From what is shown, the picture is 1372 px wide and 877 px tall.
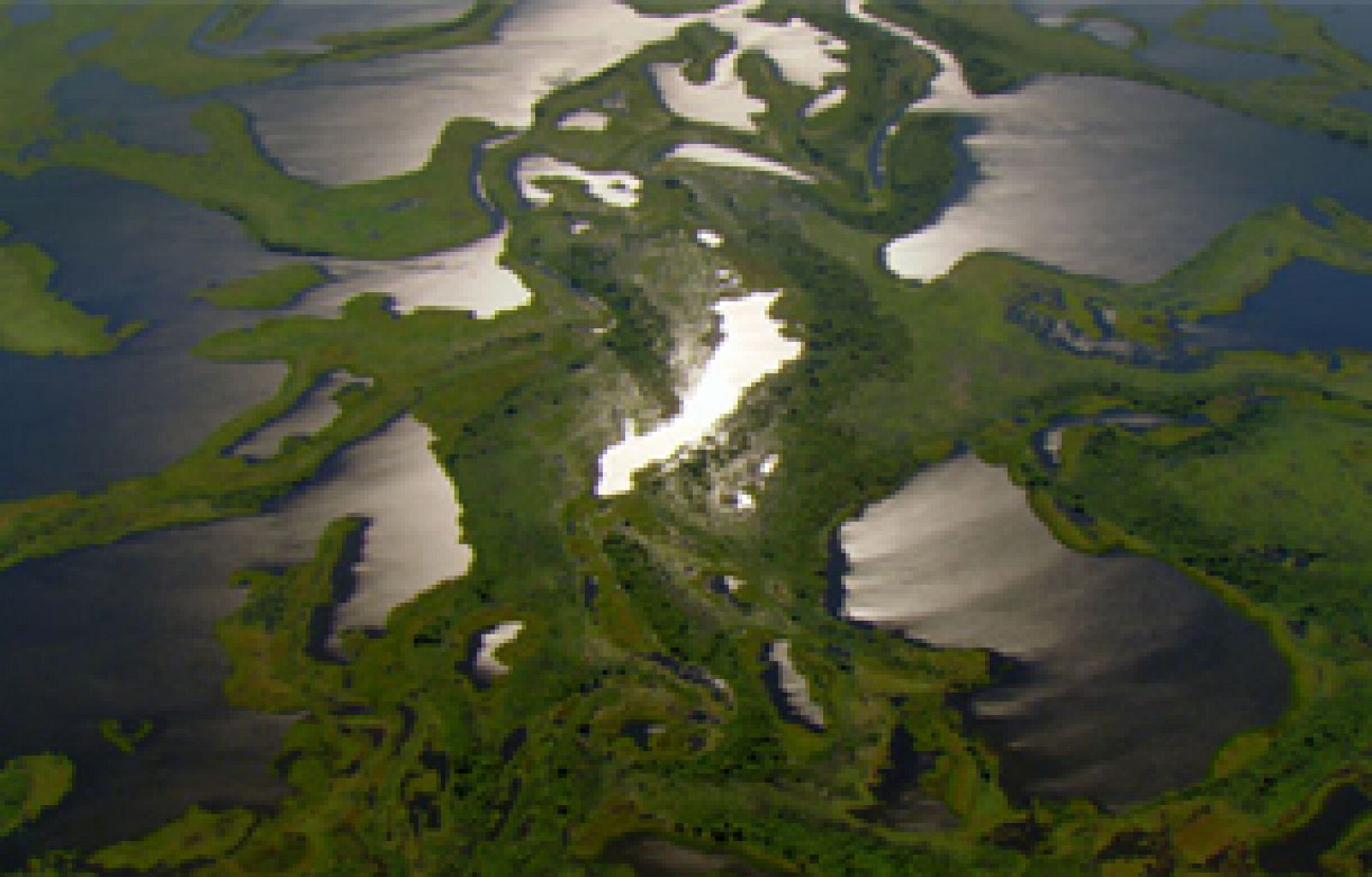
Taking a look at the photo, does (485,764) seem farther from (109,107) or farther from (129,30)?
(129,30)

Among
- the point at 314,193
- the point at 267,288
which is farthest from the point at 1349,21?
the point at 267,288

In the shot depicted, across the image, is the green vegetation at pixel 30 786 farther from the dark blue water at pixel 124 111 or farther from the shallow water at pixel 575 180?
the dark blue water at pixel 124 111

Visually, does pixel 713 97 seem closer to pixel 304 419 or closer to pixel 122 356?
pixel 304 419

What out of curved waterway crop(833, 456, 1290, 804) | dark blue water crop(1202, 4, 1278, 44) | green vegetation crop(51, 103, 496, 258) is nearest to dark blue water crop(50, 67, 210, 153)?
green vegetation crop(51, 103, 496, 258)

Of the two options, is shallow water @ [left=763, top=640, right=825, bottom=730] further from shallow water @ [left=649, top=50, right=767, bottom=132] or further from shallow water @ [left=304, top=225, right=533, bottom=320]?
shallow water @ [left=649, top=50, right=767, bottom=132]

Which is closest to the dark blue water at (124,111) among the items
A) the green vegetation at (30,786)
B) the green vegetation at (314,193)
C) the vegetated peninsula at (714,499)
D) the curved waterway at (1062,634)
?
the green vegetation at (314,193)

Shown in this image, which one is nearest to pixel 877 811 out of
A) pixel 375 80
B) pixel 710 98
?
pixel 710 98
